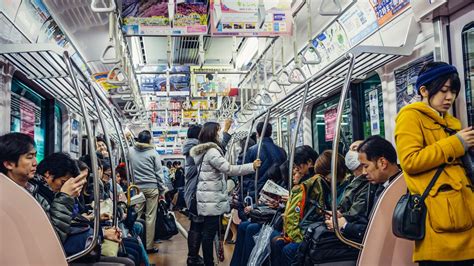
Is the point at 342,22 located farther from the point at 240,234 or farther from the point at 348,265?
the point at 348,265

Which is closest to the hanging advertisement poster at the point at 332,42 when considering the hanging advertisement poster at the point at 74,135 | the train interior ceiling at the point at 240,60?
the train interior ceiling at the point at 240,60

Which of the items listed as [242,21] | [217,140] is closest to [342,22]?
[242,21]

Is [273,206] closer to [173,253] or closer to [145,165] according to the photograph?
[145,165]

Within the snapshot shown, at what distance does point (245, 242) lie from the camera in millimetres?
4676

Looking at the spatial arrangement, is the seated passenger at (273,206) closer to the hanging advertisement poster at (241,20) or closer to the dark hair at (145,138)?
the hanging advertisement poster at (241,20)

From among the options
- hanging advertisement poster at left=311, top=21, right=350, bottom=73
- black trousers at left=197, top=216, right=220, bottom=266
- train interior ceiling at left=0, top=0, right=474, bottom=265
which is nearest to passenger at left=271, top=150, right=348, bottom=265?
train interior ceiling at left=0, top=0, right=474, bottom=265

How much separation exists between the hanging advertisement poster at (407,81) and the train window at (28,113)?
348 centimetres

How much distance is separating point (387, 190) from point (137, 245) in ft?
7.22

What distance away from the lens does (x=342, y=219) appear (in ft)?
9.48

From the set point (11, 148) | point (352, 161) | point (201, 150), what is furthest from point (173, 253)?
point (11, 148)

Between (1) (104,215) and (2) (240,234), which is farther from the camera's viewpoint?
(2) (240,234)

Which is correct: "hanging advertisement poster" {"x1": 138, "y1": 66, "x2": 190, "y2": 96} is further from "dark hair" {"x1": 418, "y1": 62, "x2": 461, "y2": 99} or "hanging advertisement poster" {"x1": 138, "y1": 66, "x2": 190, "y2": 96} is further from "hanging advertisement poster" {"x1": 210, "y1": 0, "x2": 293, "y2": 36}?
"dark hair" {"x1": 418, "y1": 62, "x2": 461, "y2": 99}

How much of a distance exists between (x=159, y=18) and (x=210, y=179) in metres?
1.76

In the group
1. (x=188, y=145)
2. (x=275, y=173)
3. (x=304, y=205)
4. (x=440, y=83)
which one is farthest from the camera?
(x=188, y=145)
